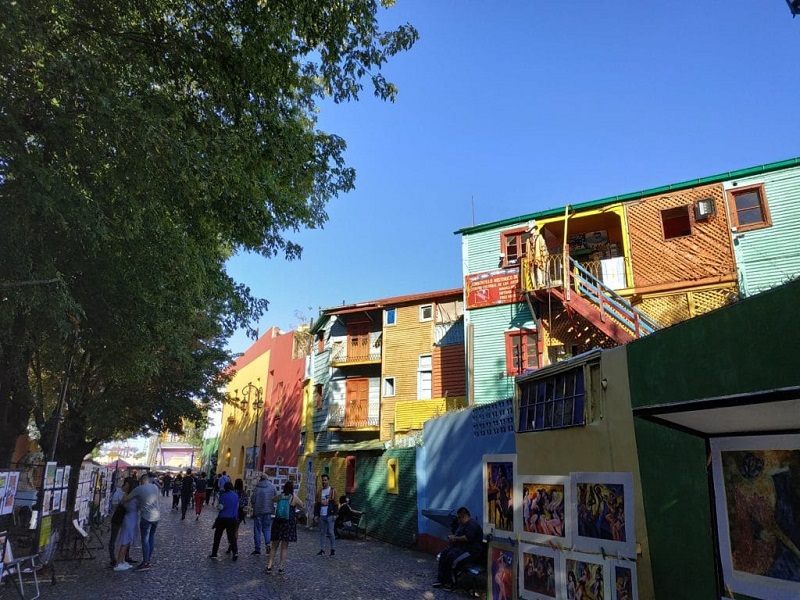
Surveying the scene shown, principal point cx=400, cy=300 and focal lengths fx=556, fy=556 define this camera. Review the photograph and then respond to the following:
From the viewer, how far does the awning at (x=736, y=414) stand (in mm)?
3135

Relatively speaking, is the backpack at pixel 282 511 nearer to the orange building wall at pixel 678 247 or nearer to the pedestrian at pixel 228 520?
the pedestrian at pixel 228 520

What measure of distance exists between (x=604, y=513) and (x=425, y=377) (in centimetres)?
1901

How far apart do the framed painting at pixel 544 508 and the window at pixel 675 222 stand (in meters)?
12.4

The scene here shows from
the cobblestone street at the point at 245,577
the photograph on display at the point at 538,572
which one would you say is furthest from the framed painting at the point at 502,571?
the cobblestone street at the point at 245,577

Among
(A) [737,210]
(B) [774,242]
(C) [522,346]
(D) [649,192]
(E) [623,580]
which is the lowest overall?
(E) [623,580]

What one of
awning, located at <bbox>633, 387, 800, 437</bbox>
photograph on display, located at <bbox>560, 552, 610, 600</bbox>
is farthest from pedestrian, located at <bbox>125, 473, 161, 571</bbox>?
awning, located at <bbox>633, 387, 800, 437</bbox>

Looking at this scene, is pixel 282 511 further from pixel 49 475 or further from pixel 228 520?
pixel 49 475

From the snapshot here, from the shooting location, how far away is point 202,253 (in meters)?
9.47

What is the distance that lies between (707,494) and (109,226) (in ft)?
24.5

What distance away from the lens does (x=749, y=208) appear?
591 inches

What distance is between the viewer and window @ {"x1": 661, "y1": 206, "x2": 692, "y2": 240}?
1598 centimetres

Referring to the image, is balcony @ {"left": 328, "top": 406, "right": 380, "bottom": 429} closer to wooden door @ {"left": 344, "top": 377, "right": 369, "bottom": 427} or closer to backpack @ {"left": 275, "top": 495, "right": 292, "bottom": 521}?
wooden door @ {"left": 344, "top": 377, "right": 369, "bottom": 427}

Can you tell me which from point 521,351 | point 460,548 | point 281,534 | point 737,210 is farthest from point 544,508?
point 737,210

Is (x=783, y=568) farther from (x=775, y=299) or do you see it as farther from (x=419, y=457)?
(x=419, y=457)
